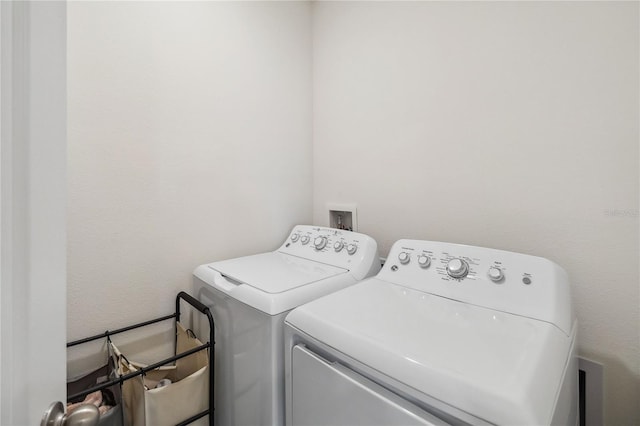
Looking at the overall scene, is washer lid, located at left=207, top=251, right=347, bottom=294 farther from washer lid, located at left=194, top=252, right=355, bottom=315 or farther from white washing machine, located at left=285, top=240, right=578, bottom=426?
white washing machine, located at left=285, top=240, right=578, bottom=426

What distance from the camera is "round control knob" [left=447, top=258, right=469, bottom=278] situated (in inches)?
37.0

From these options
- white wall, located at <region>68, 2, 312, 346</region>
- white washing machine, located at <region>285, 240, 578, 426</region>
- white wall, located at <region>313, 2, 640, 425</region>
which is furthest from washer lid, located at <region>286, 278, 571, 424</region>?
white wall, located at <region>68, 2, 312, 346</region>

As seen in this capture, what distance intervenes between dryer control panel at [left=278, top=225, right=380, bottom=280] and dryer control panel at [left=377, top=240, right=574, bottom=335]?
0.12 meters

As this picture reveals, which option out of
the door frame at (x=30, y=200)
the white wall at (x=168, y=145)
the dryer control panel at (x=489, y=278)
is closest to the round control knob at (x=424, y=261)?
the dryer control panel at (x=489, y=278)

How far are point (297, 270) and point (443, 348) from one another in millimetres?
682

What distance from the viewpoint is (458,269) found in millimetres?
942

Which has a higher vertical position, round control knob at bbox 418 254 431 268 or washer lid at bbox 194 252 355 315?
round control knob at bbox 418 254 431 268

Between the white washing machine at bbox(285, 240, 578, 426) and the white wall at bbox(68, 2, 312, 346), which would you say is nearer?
the white washing machine at bbox(285, 240, 578, 426)

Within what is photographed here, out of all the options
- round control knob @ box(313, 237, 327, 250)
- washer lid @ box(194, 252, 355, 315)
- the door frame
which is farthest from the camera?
round control knob @ box(313, 237, 327, 250)

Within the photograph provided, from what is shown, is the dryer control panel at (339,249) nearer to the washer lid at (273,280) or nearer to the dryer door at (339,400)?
the washer lid at (273,280)

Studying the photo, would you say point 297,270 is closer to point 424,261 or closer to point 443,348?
point 424,261

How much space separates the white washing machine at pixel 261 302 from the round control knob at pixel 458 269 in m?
0.35

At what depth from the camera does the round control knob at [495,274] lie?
0.88 metres

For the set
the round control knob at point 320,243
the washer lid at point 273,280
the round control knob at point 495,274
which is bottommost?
the washer lid at point 273,280
